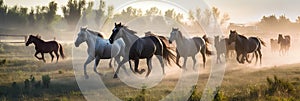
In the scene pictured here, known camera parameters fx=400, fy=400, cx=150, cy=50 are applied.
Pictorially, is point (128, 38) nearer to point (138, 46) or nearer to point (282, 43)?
point (138, 46)

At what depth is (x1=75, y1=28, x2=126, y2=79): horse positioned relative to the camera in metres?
14.5

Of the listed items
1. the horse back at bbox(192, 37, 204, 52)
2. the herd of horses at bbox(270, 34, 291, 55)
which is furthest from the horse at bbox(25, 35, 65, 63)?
the herd of horses at bbox(270, 34, 291, 55)

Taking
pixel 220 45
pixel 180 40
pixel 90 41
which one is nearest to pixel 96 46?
pixel 90 41

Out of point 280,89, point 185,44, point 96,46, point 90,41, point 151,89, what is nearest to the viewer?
point 280,89

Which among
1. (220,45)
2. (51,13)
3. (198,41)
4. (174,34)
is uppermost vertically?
(51,13)

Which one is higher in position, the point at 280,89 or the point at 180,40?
the point at 180,40

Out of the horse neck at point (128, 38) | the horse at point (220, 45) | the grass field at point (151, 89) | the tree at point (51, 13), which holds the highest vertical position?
the tree at point (51, 13)

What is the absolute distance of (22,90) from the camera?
38.4 ft

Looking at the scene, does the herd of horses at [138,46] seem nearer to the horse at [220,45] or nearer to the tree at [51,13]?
the horse at [220,45]

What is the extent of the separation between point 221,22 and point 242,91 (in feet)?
178

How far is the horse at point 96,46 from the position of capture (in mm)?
14531

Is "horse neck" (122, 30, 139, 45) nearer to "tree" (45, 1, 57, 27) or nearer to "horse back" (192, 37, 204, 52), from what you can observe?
"horse back" (192, 37, 204, 52)

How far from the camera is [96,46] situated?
14688mm

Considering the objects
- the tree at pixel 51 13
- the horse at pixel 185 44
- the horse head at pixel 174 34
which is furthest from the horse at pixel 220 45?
the tree at pixel 51 13
